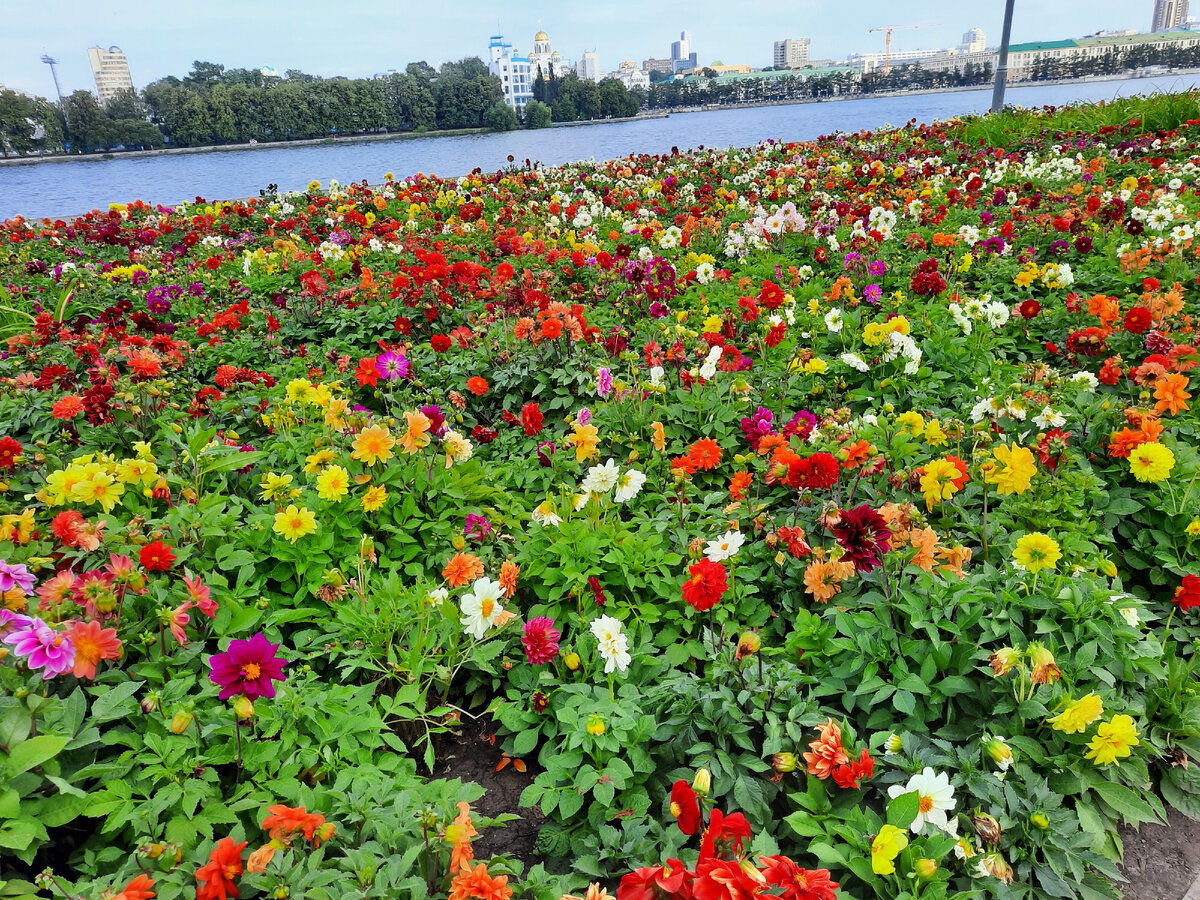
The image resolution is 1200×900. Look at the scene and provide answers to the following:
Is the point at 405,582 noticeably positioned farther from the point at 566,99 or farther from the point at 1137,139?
the point at 566,99

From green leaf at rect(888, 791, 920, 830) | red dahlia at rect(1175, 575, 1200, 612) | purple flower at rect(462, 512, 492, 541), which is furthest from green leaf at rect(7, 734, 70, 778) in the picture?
red dahlia at rect(1175, 575, 1200, 612)

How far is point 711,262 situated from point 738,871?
466cm

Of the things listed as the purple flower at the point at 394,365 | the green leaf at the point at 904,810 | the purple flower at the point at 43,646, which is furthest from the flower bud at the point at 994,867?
the purple flower at the point at 394,365

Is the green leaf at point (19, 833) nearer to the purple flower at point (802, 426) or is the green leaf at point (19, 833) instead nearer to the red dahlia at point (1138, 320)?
the purple flower at point (802, 426)

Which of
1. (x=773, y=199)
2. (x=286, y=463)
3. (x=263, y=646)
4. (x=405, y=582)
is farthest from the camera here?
(x=773, y=199)

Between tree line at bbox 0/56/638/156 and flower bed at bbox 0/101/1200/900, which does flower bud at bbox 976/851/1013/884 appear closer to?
flower bed at bbox 0/101/1200/900

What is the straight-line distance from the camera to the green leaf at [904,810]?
4.58ft

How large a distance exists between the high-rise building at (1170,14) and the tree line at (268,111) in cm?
2864

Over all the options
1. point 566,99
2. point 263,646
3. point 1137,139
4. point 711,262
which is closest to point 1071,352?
point 711,262

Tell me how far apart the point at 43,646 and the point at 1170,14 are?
52703 mm

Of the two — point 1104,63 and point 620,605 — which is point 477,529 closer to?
point 620,605

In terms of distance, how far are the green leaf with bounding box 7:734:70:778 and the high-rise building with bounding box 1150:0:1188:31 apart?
4463 cm

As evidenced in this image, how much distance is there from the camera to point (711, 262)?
514 cm

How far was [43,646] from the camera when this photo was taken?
1.44 metres
